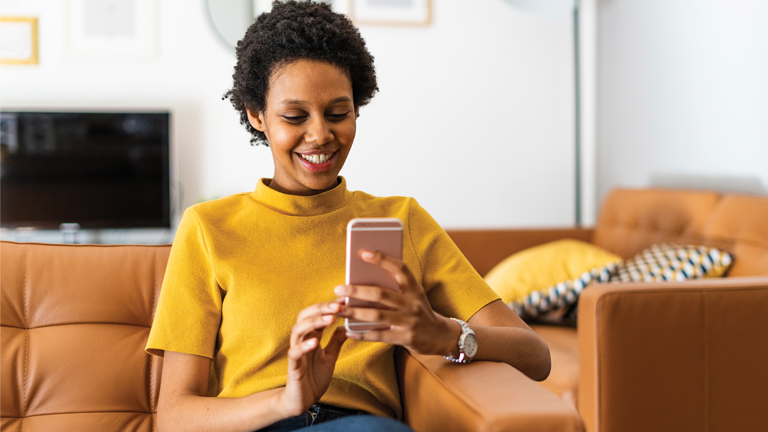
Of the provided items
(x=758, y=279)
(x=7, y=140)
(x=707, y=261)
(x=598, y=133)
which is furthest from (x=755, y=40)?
(x=7, y=140)

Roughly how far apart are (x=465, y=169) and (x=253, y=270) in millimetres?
2514

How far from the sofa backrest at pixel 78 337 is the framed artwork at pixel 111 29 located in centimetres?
219

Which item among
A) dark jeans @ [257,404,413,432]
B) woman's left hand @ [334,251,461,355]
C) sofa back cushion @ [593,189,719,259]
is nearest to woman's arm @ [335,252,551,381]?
woman's left hand @ [334,251,461,355]

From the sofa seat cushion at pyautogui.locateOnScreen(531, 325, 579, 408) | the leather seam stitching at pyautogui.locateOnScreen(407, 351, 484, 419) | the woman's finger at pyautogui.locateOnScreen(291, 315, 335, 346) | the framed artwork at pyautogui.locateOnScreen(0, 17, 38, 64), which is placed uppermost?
the framed artwork at pyautogui.locateOnScreen(0, 17, 38, 64)

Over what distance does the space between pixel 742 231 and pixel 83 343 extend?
168cm

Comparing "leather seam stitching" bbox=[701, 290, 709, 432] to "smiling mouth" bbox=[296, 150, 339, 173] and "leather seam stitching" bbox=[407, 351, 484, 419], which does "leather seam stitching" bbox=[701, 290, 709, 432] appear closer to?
"leather seam stitching" bbox=[407, 351, 484, 419]

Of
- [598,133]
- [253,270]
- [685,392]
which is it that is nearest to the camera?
[253,270]

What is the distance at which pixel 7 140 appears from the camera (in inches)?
118

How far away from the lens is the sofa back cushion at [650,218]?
207cm

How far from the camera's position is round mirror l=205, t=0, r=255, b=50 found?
3.15 metres

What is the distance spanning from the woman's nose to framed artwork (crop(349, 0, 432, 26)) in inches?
93.3

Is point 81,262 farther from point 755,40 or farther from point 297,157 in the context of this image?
point 755,40

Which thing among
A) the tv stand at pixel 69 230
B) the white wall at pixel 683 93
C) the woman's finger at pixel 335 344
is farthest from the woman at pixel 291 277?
the tv stand at pixel 69 230

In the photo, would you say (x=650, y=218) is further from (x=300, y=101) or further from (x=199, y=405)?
(x=199, y=405)
